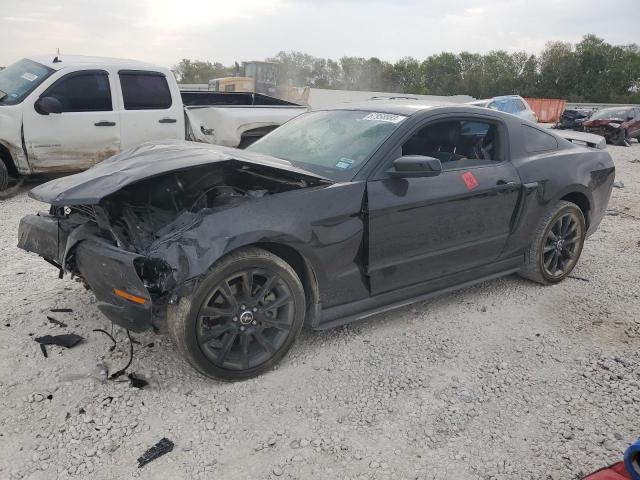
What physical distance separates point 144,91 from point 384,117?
5208 mm

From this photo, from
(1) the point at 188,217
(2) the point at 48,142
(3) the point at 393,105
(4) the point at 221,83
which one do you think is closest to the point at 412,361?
(1) the point at 188,217

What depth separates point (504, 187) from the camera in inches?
154

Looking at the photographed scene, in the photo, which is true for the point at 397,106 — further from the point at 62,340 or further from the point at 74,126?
the point at 74,126

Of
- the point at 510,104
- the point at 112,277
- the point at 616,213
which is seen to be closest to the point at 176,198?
the point at 112,277

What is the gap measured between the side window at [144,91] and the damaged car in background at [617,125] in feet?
53.0

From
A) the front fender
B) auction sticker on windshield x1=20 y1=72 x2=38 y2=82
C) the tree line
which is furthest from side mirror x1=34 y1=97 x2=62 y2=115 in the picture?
the tree line

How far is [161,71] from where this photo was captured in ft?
25.6

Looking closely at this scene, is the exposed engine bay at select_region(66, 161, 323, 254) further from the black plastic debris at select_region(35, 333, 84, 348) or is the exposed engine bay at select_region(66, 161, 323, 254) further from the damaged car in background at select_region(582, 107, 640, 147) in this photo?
the damaged car in background at select_region(582, 107, 640, 147)

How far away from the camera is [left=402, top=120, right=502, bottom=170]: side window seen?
389 cm

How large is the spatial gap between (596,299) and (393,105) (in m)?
2.42

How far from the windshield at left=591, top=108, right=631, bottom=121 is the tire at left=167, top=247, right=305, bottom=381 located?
770 inches

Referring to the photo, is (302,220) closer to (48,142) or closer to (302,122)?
(302,122)

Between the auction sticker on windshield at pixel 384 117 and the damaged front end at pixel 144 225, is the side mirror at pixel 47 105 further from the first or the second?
the auction sticker on windshield at pixel 384 117

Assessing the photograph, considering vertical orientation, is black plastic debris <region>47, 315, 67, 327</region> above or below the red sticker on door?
below
